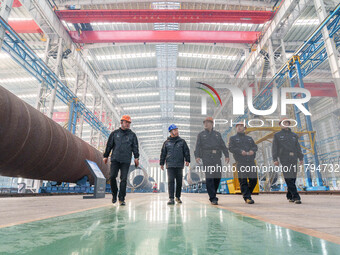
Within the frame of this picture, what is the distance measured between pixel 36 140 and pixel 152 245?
15.3ft

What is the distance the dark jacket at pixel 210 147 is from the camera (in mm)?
3959

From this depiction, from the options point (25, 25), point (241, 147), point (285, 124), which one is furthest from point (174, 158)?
point (25, 25)

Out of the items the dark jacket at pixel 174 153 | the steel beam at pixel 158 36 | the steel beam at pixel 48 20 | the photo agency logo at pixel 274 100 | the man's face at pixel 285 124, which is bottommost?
the dark jacket at pixel 174 153

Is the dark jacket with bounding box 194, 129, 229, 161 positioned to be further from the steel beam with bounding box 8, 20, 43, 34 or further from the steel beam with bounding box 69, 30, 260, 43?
the steel beam with bounding box 8, 20, 43, 34

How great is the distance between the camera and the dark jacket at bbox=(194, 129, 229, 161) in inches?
156

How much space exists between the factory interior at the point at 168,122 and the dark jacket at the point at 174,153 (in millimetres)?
27

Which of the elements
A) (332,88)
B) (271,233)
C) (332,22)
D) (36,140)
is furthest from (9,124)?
(332,88)

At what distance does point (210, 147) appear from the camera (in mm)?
3967

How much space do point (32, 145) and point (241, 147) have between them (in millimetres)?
4181

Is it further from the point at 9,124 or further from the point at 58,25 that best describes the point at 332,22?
the point at 58,25

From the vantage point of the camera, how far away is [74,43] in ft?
45.4

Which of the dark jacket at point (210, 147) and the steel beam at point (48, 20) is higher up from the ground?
the steel beam at point (48, 20)

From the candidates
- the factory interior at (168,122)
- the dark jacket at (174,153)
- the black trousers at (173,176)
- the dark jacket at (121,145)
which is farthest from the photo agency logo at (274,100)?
the dark jacket at (121,145)

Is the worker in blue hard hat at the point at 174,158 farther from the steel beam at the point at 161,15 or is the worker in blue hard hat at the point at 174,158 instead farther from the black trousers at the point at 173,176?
the steel beam at the point at 161,15
